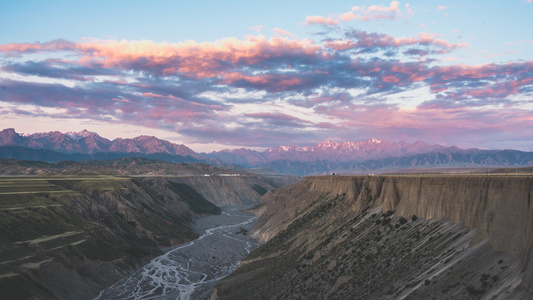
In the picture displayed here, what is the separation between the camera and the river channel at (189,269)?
7044cm

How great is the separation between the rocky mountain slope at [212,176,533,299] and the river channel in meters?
10.1

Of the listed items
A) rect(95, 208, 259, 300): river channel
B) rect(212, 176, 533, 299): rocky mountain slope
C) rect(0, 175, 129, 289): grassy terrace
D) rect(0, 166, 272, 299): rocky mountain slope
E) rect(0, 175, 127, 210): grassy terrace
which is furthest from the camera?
rect(0, 175, 127, 210): grassy terrace

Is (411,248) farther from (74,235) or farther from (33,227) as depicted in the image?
(33,227)

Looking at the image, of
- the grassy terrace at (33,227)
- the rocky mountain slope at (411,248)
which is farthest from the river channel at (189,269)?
the grassy terrace at (33,227)

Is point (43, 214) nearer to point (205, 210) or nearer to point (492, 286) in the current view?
point (492, 286)

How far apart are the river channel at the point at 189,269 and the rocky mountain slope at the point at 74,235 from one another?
10.6ft

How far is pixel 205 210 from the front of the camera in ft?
632

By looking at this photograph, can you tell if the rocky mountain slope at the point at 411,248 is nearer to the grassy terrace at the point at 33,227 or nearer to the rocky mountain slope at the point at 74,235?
the rocky mountain slope at the point at 74,235

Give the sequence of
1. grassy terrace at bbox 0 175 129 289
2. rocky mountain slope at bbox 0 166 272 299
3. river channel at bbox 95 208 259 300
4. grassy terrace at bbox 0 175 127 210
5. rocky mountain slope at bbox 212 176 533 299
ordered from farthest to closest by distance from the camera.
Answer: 1. grassy terrace at bbox 0 175 127 210
2. river channel at bbox 95 208 259 300
3. grassy terrace at bbox 0 175 129 289
4. rocky mountain slope at bbox 0 166 272 299
5. rocky mountain slope at bbox 212 176 533 299

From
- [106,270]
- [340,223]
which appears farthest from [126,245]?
[340,223]

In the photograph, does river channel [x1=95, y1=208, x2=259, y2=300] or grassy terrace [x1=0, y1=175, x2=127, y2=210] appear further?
grassy terrace [x1=0, y1=175, x2=127, y2=210]

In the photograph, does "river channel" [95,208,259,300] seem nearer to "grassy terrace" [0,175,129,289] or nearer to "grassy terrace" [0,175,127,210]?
"grassy terrace" [0,175,129,289]

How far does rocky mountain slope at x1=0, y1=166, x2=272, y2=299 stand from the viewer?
2501 inches

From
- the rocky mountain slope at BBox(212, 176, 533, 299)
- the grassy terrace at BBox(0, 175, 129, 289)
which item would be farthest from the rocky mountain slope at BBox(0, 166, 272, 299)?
the rocky mountain slope at BBox(212, 176, 533, 299)
